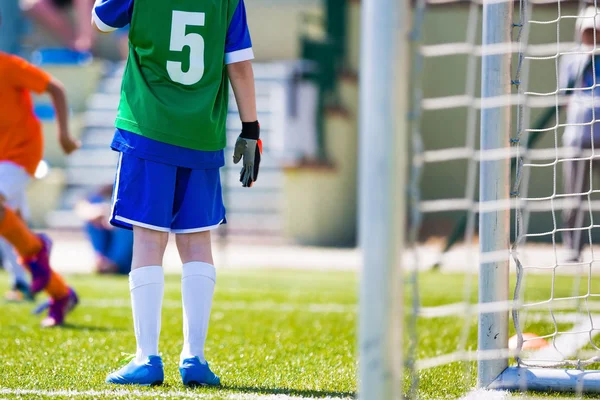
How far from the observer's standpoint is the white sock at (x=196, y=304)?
323 cm

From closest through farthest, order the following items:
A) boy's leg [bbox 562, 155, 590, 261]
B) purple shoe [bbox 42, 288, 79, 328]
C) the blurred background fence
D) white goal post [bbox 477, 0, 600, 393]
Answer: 1. white goal post [bbox 477, 0, 600, 393]
2. purple shoe [bbox 42, 288, 79, 328]
3. boy's leg [bbox 562, 155, 590, 261]
4. the blurred background fence

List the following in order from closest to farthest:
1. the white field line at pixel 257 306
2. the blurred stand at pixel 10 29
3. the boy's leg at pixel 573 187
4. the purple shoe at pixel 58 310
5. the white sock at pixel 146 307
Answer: the white sock at pixel 146 307 < the purple shoe at pixel 58 310 < the white field line at pixel 257 306 < the boy's leg at pixel 573 187 < the blurred stand at pixel 10 29

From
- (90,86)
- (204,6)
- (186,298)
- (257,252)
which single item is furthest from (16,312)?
(90,86)

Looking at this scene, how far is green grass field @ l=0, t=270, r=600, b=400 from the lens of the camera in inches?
123

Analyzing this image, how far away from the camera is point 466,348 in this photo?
4.18 meters

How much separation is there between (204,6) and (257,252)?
754 cm

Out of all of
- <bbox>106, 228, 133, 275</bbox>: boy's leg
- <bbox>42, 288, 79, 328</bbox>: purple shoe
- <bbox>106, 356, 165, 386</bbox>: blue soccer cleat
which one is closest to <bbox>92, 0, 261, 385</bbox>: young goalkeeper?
<bbox>106, 356, 165, 386</bbox>: blue soccer cleat

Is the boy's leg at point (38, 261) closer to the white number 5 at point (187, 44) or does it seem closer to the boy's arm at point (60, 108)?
the boy's arm at point (60, 108)

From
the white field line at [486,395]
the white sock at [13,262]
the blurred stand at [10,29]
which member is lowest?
the white sock at [13,262]

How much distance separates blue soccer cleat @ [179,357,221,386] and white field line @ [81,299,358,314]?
98.2 inches

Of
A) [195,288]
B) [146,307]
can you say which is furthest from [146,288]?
[195,288]

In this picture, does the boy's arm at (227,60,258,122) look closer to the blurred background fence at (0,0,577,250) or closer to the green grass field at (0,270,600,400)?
the green grass field at (0,270,600,400)

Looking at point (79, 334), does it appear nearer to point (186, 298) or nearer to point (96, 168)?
point (186, 298)

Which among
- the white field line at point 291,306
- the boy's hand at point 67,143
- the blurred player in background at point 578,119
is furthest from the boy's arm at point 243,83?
the blurred player in background at point 578,119
